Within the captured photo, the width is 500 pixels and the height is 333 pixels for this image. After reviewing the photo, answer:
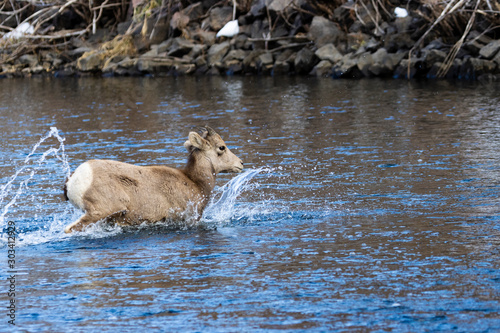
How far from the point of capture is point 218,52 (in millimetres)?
36938

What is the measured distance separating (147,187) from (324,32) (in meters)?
25.9

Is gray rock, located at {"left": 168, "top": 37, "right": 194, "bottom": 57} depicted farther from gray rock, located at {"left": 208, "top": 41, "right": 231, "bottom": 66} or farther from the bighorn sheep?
the bighorn sheep

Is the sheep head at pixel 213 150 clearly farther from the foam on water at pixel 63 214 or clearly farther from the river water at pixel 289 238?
the river water at pixel 289 238

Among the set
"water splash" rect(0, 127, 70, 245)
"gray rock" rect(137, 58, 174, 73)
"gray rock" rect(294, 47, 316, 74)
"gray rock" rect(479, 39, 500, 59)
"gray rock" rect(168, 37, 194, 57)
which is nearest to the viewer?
"water splash" rect(0, 127, 70, 245)

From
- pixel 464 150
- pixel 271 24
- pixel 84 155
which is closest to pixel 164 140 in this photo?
pixel 84 155

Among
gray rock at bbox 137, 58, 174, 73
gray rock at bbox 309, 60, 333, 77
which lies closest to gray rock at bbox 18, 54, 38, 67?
gray rock at bbox 137, 58, 174, 73

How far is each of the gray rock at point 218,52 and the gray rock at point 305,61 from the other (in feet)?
14.1

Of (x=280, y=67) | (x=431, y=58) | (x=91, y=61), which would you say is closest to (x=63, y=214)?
(x=431, y=58)

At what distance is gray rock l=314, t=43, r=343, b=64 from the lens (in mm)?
33031

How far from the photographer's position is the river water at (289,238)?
6930 millimetres

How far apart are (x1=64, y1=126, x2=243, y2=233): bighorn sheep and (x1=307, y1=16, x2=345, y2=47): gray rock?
2407 centimetres

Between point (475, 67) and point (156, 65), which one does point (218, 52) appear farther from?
point (475, 67)

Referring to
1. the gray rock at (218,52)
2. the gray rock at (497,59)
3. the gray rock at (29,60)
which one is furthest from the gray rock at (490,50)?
the gray rock at (29,60)

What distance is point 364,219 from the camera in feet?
33.5
